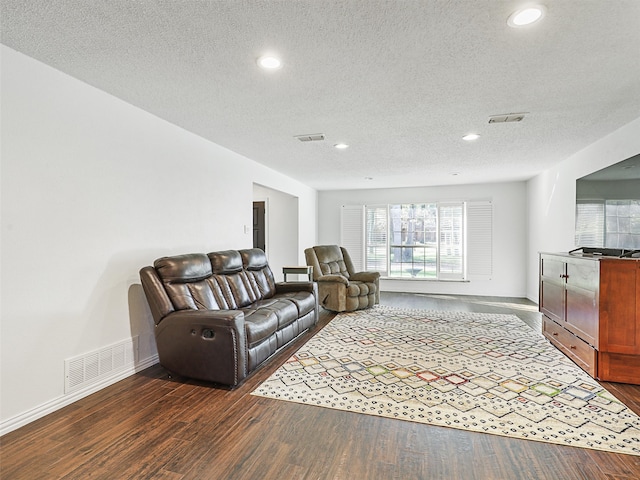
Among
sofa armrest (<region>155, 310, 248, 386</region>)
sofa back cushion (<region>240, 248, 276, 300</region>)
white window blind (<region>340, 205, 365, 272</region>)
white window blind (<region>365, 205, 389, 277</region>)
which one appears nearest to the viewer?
sofa armrest (<region>155, 310, 248, 386</region>)

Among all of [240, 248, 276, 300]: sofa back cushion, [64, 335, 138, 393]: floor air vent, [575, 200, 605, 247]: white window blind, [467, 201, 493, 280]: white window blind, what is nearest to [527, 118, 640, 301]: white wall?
[575, 200, 605, 247]: white window blind

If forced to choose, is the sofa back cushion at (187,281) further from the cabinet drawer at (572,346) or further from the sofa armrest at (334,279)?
the cabinet drawer at (572,346)

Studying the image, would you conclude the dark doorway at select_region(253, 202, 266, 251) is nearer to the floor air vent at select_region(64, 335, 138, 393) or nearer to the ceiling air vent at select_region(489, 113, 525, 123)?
the floor air vent at select_region(64, 335, 138, 393)

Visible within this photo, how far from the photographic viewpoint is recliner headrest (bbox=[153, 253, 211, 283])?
303 cm

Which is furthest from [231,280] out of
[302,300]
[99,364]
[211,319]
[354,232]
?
[354,232]

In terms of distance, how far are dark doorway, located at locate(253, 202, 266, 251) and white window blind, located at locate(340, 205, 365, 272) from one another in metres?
1.89

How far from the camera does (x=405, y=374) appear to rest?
118 inches

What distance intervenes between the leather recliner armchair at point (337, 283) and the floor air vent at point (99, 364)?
300 centimetres

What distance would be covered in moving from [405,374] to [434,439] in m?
0.96

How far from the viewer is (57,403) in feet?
7.87

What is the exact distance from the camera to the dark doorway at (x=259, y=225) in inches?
290

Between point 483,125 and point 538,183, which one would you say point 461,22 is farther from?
point 538,183

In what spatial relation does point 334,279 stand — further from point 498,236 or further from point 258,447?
point 498,236

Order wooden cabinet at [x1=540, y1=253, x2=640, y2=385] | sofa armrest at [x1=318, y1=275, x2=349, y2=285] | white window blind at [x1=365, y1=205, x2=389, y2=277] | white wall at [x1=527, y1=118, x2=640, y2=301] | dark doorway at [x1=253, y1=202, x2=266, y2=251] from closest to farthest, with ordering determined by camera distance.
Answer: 1. wooden cabinet at [x1=540, y1=253, x2=640, y2=385]
2. white wall at [x1=527, y1=118, x2=640, y2=301]
3. sofa armrest at [x1=318, y1=275, x2=349, y2=285]
4. dark doorway at [x1=253, y1=202, x2=266, y2=251]
5. white window blind at [x1=365, y1=205, x2=389, y2=277]
